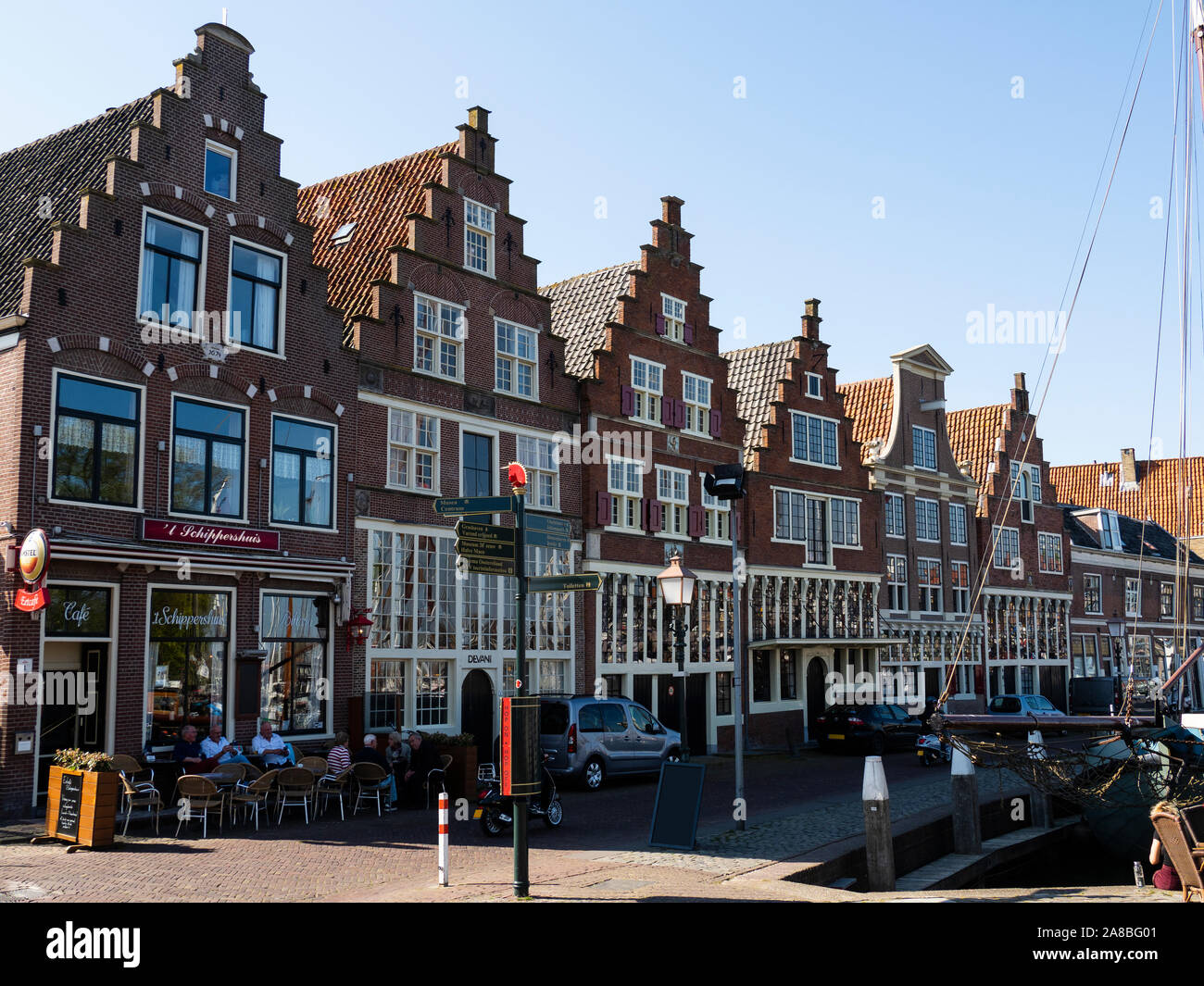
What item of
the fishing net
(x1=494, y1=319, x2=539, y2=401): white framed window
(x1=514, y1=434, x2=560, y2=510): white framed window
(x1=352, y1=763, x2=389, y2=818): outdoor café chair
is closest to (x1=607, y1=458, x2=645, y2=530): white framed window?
(x1=514, y1=434, x2=560, y2=510): white framed window

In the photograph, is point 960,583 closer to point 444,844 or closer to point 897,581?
point 897,581

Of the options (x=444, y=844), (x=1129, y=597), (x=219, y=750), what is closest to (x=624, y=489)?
(x=219, y=750)

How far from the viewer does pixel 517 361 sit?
27.8 meters

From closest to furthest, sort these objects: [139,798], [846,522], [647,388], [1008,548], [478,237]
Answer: [139,798]
[478,237]
[647,388]
[846,522]
[1008,548]

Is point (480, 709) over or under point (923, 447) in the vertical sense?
under

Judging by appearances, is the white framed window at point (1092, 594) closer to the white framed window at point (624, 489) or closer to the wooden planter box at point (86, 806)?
the white framed window at point (624, 489)

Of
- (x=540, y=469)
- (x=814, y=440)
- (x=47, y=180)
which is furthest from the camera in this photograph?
(x=814, y=440)

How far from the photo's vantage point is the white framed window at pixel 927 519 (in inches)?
1719

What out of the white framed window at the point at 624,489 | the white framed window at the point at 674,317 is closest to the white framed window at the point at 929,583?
the white framed window at the point at 674,317

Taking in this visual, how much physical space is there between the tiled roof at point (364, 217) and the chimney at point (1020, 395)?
3420 centimetres

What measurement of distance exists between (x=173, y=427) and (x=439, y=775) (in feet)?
25.3
